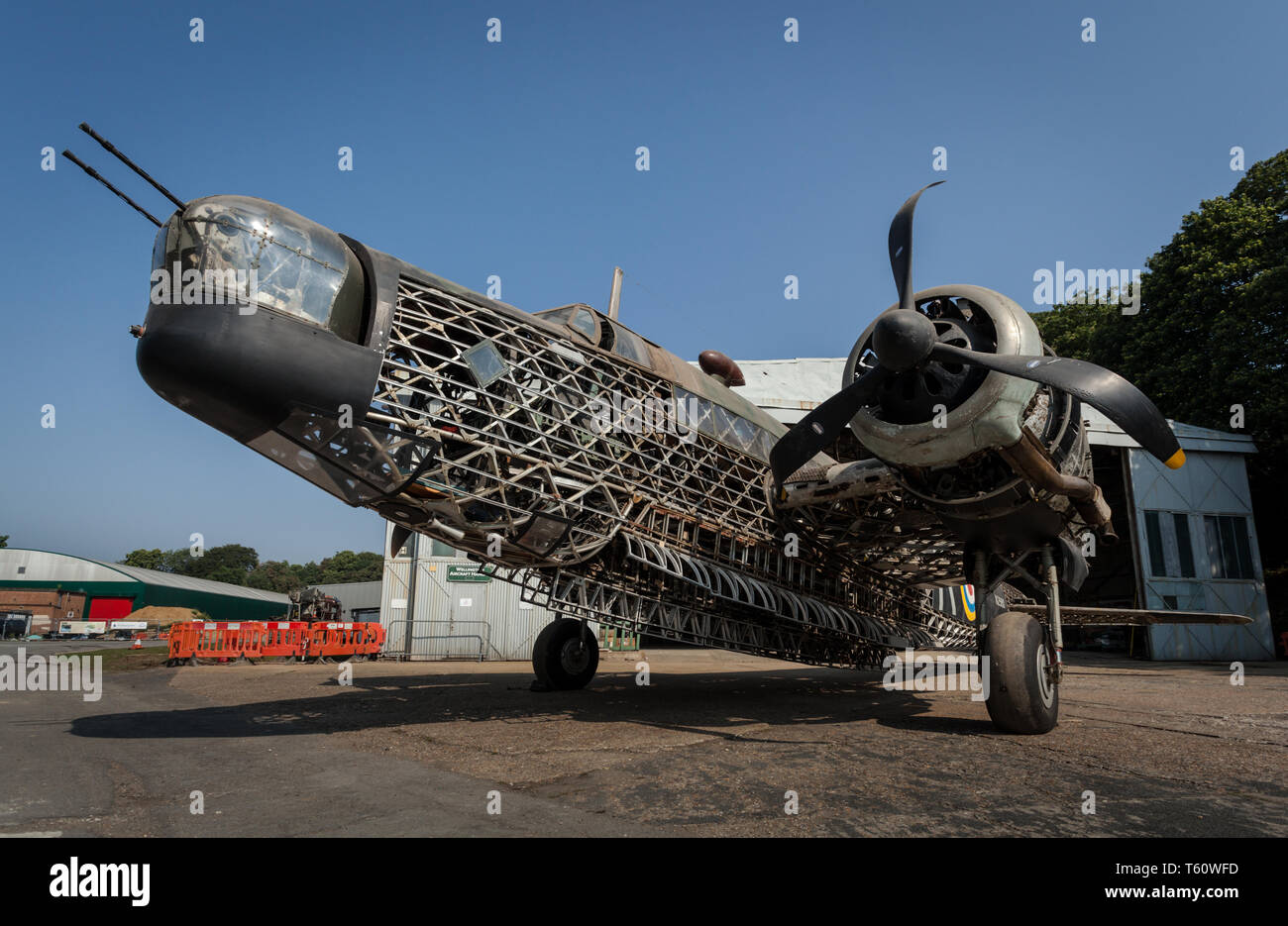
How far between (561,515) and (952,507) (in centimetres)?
498

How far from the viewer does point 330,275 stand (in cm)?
707

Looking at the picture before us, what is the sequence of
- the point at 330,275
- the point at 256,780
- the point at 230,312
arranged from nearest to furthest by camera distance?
1. the point at 256,780
2. the point at 230,312
3. the point at 330,275

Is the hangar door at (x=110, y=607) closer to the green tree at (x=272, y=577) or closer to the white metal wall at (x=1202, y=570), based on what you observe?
the green tree at (x=272, y=577)

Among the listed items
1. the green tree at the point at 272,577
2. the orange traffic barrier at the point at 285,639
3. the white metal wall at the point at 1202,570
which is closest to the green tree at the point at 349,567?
the green tree at the point at 272,577

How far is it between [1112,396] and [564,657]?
31.0ft

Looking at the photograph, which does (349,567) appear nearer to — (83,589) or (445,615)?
(83,589)

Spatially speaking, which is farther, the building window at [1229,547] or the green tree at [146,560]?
the green tree at [146,560]

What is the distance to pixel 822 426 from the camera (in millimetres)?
8766

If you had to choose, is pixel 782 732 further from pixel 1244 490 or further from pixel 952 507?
pixel 1244 490

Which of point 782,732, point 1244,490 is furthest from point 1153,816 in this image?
point 1244,490

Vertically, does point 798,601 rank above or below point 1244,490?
below

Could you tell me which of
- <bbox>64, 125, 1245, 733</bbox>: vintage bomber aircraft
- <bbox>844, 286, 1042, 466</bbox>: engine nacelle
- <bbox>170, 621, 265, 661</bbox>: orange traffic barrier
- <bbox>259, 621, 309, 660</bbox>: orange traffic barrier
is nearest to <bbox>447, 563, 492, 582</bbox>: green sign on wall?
<bbox>259, 621, 309, 660</bbox>: orange traffic barrier

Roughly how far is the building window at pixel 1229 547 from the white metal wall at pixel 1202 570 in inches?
7.2

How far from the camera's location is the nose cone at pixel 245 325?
20.8 feet
